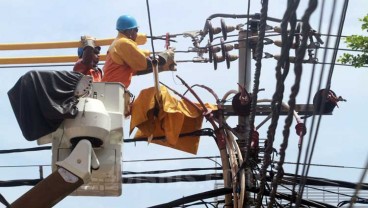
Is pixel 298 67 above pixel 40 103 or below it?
above

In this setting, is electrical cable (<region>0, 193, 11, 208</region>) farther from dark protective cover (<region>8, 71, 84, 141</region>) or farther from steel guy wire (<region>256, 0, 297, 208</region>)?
steel guy wire (<region>256, 0, 297, 208</region>)

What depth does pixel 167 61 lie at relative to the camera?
8.80 m

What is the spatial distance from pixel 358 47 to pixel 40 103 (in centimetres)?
473

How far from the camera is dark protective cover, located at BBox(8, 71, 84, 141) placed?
6707mm

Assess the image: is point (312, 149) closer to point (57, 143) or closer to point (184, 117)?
point (57, 143)

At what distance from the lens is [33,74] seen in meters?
6.87

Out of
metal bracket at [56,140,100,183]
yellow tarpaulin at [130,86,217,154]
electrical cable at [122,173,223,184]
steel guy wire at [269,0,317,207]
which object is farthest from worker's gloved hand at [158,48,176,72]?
steel guy wire at [269,0,317,207]

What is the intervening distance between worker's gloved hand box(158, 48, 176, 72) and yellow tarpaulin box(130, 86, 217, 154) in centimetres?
27

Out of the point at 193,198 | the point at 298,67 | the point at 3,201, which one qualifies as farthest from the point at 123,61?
the point at 298,67

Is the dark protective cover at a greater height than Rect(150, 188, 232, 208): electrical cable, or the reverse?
the dark protective cover

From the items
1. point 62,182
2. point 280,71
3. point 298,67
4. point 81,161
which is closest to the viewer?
point 298,67

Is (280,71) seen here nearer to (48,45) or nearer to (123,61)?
(123,61)

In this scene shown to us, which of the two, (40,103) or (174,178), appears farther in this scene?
(174,178)

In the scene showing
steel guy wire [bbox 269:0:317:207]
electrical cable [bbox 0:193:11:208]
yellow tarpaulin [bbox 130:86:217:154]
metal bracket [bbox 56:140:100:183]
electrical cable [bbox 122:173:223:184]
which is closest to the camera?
steel guy wire [bbox 269:0:317:207]
